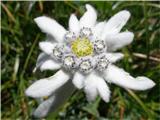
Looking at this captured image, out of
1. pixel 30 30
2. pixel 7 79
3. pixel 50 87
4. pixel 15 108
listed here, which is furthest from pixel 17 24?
pixel 50 87

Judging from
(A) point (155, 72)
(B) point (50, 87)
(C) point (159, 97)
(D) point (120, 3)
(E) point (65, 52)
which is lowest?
(C) point (159, 97)

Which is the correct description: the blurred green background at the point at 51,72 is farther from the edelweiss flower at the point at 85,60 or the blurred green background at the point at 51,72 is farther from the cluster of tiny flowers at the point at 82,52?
the cluster of tiny flowers at the point at 82,52

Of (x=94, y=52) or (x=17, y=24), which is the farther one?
(x=17, y=24)

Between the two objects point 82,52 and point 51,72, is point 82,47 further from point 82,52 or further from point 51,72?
point 51,72

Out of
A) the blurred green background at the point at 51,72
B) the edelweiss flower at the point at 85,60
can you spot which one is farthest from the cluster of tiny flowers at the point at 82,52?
the blurred green background at the point at 51,72

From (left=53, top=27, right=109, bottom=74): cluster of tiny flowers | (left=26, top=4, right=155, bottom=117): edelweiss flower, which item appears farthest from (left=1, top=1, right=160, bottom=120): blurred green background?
(left=53, top=27, right=109, bottom=74): cluster of tiny flowers

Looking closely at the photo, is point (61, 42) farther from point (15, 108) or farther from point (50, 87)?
point (15, 108)
